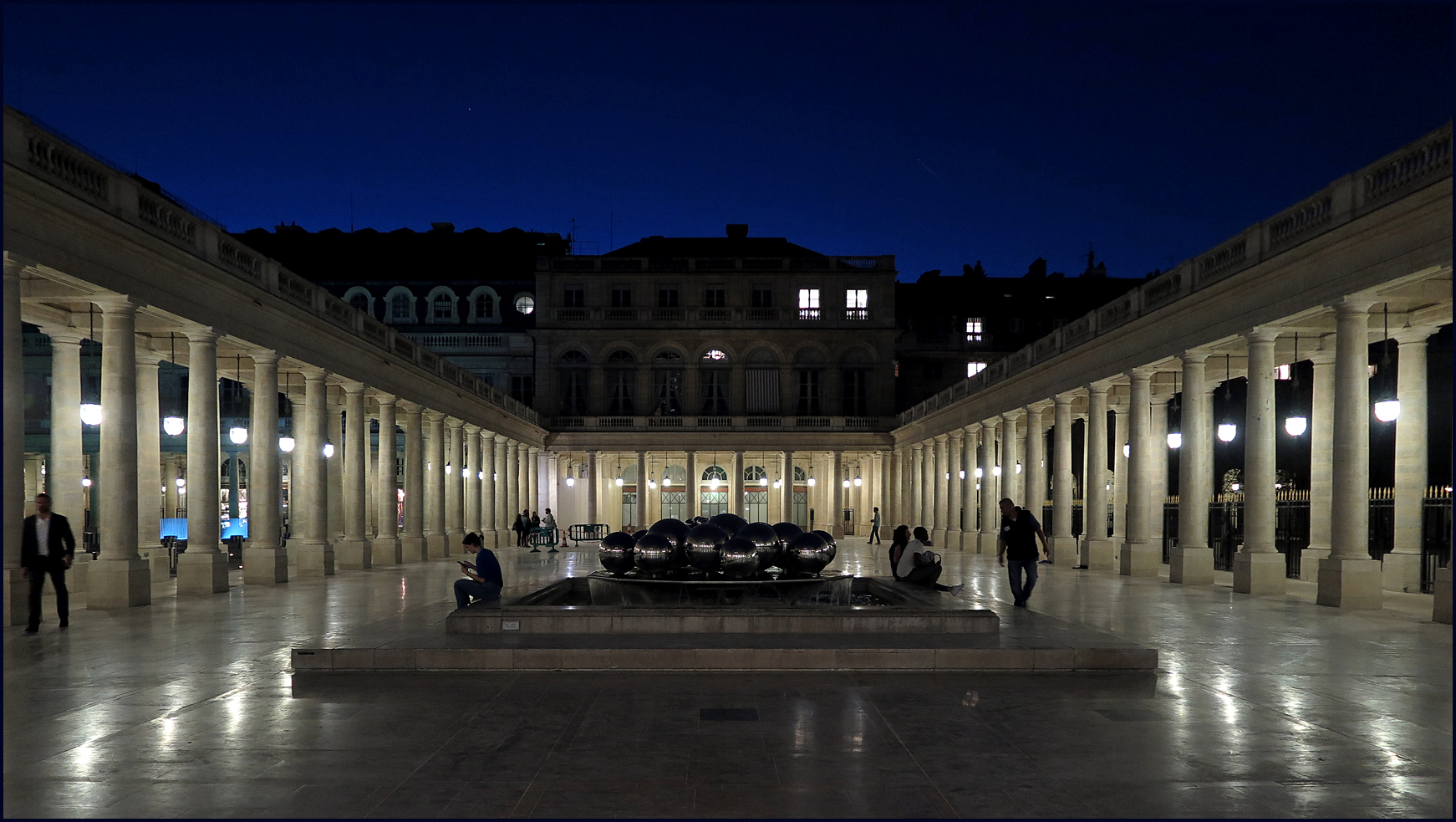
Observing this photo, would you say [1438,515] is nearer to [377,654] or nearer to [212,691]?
→ [377,654]

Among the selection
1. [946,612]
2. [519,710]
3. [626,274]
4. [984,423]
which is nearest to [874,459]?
[626,274]

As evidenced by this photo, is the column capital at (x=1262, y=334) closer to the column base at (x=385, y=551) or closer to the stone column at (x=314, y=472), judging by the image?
the stone column at (x=314, y=472)

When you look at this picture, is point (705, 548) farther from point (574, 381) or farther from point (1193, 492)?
point (574, 381)

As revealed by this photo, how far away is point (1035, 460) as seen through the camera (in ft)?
131

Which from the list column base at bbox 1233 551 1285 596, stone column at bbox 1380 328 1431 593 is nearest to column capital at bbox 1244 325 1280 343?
stone column at bbox 1380 328 1431 593

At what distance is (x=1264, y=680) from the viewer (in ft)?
37.3

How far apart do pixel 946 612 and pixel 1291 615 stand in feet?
28.1

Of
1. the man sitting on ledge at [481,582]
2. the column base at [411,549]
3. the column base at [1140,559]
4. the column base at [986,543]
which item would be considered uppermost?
the man sitting on ledge at [481,582]

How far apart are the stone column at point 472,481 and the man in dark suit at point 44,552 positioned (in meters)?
32.8

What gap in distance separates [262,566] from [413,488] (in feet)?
43.6

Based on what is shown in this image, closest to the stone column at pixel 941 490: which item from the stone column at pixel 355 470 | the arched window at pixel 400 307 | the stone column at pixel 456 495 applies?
the stone column at pixel 456 495

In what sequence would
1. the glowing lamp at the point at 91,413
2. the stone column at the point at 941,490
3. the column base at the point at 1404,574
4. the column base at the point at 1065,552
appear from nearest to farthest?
1. the glowing lamp at the point at 91,413
2. the column base at the point at 1404,574
3. the column base at the point at 1065,552
4. the stone column at the point at 941,490

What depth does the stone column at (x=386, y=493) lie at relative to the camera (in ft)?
118

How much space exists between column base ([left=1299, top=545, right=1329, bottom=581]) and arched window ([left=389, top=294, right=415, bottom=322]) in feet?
195
